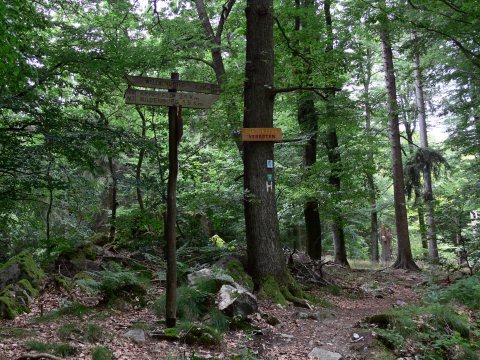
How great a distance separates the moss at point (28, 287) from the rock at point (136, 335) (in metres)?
2.17

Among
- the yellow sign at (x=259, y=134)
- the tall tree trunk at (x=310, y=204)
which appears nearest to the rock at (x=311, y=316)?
the yellow sign at (x=259, y=134)

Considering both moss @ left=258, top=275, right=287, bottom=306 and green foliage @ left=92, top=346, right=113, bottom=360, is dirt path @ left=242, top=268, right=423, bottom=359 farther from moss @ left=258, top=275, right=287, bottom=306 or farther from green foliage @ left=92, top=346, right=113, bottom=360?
green foliage @ left=92, top=346, right=113, bottom=360

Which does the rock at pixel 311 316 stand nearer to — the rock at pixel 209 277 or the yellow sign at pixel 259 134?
the rock at pixel 209 277

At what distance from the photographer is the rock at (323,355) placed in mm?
4508

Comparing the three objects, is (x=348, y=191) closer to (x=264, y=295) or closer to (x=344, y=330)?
(x=264, y=295)

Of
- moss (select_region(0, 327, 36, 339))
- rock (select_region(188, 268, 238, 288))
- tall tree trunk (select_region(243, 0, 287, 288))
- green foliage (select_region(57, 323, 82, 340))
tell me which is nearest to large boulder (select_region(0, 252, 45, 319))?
moss (select_region(0, 327, 36, 339))

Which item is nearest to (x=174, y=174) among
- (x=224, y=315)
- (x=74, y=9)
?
(x=224, y=315)

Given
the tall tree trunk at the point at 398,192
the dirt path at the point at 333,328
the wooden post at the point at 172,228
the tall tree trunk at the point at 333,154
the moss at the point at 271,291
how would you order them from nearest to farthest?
the dirt path at the point at 333,328 → the wooden post at the point at 172,228 → the moss at the point at 271,291 → the tall tree trunk at the point at 333,154 → the tall tree trunk at the point at 398,192

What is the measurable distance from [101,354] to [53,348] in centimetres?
49

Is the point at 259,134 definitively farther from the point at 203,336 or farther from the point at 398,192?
the point at 398,192

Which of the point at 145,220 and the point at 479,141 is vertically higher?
the point at 479,141

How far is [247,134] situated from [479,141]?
327 inches

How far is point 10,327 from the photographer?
15.2ft

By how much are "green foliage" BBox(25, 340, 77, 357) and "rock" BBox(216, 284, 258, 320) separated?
2.07 meters
